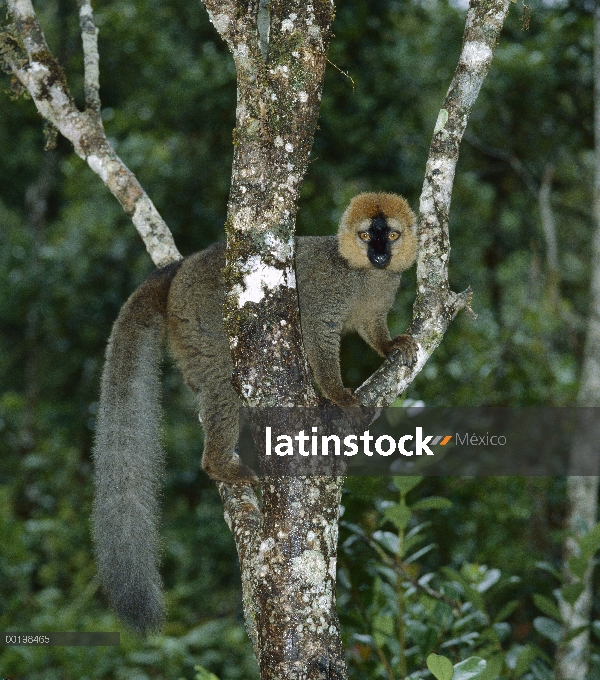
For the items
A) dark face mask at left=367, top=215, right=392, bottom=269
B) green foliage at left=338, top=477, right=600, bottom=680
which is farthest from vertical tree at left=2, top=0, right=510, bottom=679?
dark face mask at left=367, top=215, right=392, bottom=269

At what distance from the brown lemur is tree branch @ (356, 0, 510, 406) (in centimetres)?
12

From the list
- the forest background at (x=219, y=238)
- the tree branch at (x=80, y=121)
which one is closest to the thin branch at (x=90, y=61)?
the tree branch at (x=80, y=121)

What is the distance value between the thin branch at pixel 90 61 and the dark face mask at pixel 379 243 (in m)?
1.48

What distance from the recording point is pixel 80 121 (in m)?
3.61

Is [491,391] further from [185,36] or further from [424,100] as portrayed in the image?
[185,36]

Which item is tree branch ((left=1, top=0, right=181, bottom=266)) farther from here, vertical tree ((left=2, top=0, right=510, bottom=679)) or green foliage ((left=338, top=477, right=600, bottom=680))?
green foliage ((left=338, top=477, right=600, bottom=680))

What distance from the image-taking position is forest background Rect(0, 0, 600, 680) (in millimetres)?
5949

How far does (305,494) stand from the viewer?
2.08 m

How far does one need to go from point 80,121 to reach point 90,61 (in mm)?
380

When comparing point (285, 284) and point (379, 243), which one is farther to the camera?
point (379, 243)

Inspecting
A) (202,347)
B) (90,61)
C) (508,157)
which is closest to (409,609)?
(202,347)

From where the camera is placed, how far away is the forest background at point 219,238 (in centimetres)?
595

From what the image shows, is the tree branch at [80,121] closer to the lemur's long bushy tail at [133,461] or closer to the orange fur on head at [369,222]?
the lemur's long bushy tail at [133,461]

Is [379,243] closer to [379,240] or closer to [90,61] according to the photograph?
[379,240]
